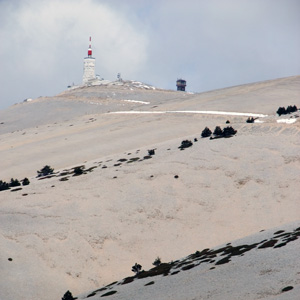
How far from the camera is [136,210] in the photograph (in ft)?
200

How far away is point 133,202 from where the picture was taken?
62.5 meters

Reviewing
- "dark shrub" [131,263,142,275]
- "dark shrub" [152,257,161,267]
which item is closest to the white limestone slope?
"dark shrub" [131,263,142,275]

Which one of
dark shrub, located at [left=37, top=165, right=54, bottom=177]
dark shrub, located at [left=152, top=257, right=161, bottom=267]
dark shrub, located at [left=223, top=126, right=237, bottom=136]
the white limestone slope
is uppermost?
dark shrub, located at [left=223, top=126, right=237, bottom=136]

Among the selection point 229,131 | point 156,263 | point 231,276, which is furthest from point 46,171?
point 231,276

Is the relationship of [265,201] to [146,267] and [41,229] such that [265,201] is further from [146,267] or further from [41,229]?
[41,229]

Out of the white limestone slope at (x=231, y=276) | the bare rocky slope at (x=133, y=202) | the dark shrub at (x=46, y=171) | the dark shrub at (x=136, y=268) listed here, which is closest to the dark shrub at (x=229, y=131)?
the bare rocky slope at (x=133, y=202)

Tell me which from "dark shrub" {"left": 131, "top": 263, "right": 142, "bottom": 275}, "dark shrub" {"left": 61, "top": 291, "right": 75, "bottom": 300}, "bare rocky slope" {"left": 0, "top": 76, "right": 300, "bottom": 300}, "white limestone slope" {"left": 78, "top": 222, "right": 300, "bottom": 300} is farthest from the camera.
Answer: "bare rocky slope" {"left": 0, "top": 76, "right": 300, "bottom": 300}

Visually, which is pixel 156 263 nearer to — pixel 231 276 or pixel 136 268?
pixel 136 268

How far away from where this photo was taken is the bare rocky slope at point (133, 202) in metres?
51.4

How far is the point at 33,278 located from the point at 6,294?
3134 millimetres

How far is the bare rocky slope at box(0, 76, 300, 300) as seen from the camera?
51.4 meters

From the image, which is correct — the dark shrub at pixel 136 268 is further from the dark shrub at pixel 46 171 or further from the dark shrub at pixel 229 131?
the dark shrub at pixel 229 131

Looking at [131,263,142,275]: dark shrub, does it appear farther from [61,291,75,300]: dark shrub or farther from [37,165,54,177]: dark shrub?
[37,165,54,177]: dark shrub

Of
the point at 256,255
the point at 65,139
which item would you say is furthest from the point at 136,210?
the point at 65,139
